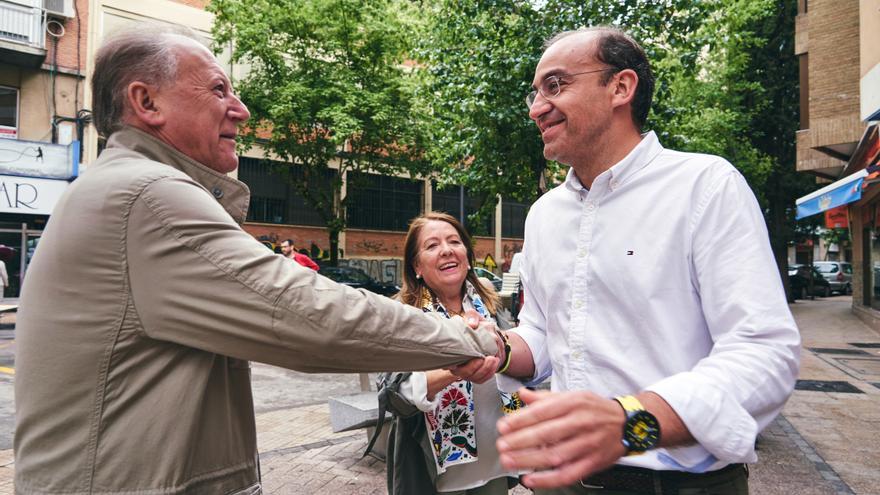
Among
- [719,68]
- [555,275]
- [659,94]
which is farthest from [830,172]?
[555,275]

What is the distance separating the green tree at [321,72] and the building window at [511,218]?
13.7 metres

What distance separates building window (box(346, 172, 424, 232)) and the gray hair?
2670cm

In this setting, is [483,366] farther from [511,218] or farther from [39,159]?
[511,218]

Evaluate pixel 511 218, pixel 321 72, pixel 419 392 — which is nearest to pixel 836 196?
pixel 419 392

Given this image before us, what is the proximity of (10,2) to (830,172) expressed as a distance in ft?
86.3

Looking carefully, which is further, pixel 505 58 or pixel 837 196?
pixel 837 196

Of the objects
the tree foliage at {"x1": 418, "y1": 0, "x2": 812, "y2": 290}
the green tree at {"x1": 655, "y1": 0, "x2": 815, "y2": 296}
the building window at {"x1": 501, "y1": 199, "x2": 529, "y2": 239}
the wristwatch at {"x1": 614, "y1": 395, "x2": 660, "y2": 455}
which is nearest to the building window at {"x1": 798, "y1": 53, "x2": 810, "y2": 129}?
the green tree at {"x1": 655, "y1": 0, "x2": 815, "y2": 296}

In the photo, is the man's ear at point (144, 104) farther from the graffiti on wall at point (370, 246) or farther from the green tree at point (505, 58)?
the graffiti on wall at point (370, 246)

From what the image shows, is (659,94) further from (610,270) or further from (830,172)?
(830,172)

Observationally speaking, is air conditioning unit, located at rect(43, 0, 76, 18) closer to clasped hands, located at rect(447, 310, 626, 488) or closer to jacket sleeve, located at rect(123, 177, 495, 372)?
jacket sleeve, located at rect(123, 177, 495, 372)

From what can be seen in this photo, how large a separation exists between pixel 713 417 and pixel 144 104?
171 centimetres

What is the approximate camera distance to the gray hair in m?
1.80

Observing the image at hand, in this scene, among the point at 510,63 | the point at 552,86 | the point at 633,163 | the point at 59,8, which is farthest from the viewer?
the point at 59,8

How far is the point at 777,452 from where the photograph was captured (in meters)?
5.52
